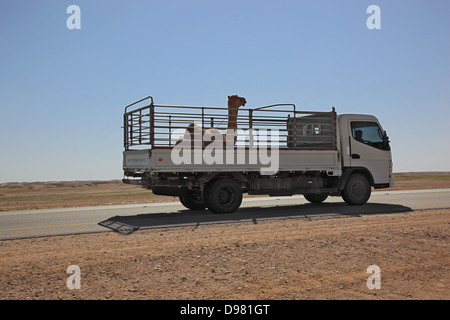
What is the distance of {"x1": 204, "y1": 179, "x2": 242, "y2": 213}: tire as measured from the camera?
41.6ft

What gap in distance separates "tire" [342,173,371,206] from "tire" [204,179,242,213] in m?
4.17

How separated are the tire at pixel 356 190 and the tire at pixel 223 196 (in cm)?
417

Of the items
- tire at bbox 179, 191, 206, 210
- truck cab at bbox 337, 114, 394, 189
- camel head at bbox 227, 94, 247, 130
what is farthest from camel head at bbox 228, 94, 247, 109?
truck cab at bbox 337, 114, 394, 189

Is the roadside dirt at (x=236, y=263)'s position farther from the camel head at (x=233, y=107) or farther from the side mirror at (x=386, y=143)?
the side mirror at (x=386, y=143)

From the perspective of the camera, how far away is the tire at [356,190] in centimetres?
1479

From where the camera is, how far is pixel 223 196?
12.9 meters

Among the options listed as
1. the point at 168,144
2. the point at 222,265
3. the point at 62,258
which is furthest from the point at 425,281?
the point at 168,144

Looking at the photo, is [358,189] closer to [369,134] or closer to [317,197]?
[317,197]

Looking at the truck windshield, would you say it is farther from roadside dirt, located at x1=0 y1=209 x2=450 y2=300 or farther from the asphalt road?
roadside dirt, located at x1=0 y1=209 x2=450 y2=300

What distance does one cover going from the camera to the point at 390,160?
15477 mm

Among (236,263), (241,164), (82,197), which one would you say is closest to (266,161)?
(241,164)

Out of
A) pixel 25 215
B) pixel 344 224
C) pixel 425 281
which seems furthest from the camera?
pixel 25 215
